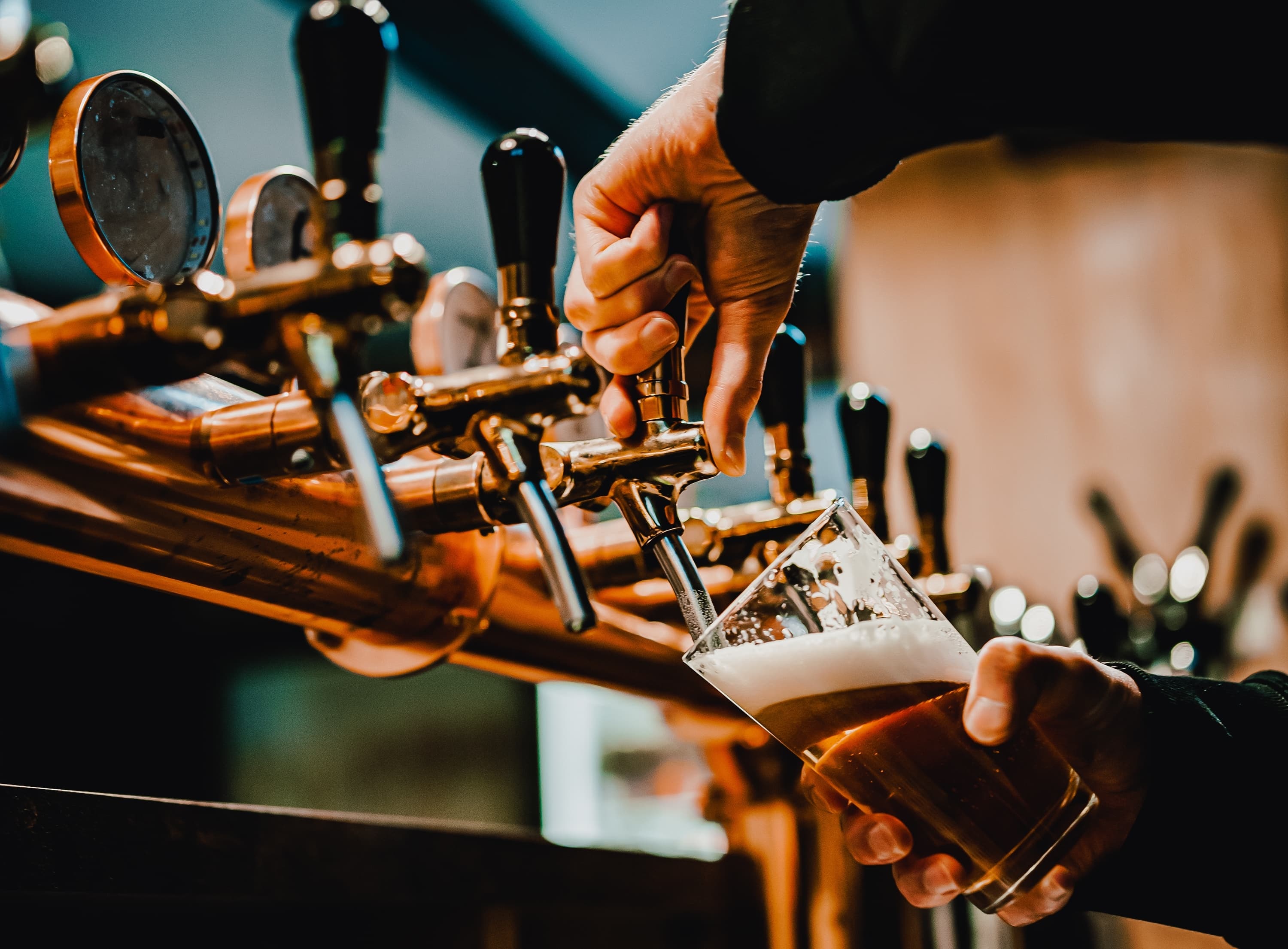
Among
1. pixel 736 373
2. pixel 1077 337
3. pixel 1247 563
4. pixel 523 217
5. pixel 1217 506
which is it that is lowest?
pixel 1247 563

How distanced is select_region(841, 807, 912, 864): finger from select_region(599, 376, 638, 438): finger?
302 mm

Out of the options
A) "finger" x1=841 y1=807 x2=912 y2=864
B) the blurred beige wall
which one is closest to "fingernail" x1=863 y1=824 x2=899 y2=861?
"finger" x1=841 y1=807 x2=912 y2=864

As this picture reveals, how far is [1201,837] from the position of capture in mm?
828

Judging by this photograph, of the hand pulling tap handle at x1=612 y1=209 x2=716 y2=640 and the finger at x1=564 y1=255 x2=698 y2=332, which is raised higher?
the finger at x1=564 y1=255 x2=698 y2=332

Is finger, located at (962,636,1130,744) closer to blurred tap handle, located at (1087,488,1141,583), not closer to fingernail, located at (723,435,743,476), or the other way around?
fingernail, located at (723,435,743,476)

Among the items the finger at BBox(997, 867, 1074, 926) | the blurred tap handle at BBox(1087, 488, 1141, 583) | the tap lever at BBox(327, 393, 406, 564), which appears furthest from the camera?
the blurred tap handle at BBox(1087, 488, 1141, 583)

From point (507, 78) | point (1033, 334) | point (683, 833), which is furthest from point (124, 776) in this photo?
point (1033, 334)

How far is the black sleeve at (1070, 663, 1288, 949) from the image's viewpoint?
817 millimetres

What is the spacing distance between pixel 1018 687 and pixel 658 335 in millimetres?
287

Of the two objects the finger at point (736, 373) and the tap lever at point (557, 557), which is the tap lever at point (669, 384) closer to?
the finger at point (736, 373)

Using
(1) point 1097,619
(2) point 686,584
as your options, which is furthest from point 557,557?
(1) point 1097,619

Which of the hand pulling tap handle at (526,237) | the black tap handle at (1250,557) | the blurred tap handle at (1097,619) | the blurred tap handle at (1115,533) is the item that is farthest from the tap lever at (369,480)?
the black tap handle at (1250,557)

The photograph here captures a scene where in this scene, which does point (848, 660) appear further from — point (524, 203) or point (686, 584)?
point (524, 203)

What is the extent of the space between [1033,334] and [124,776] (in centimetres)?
262
